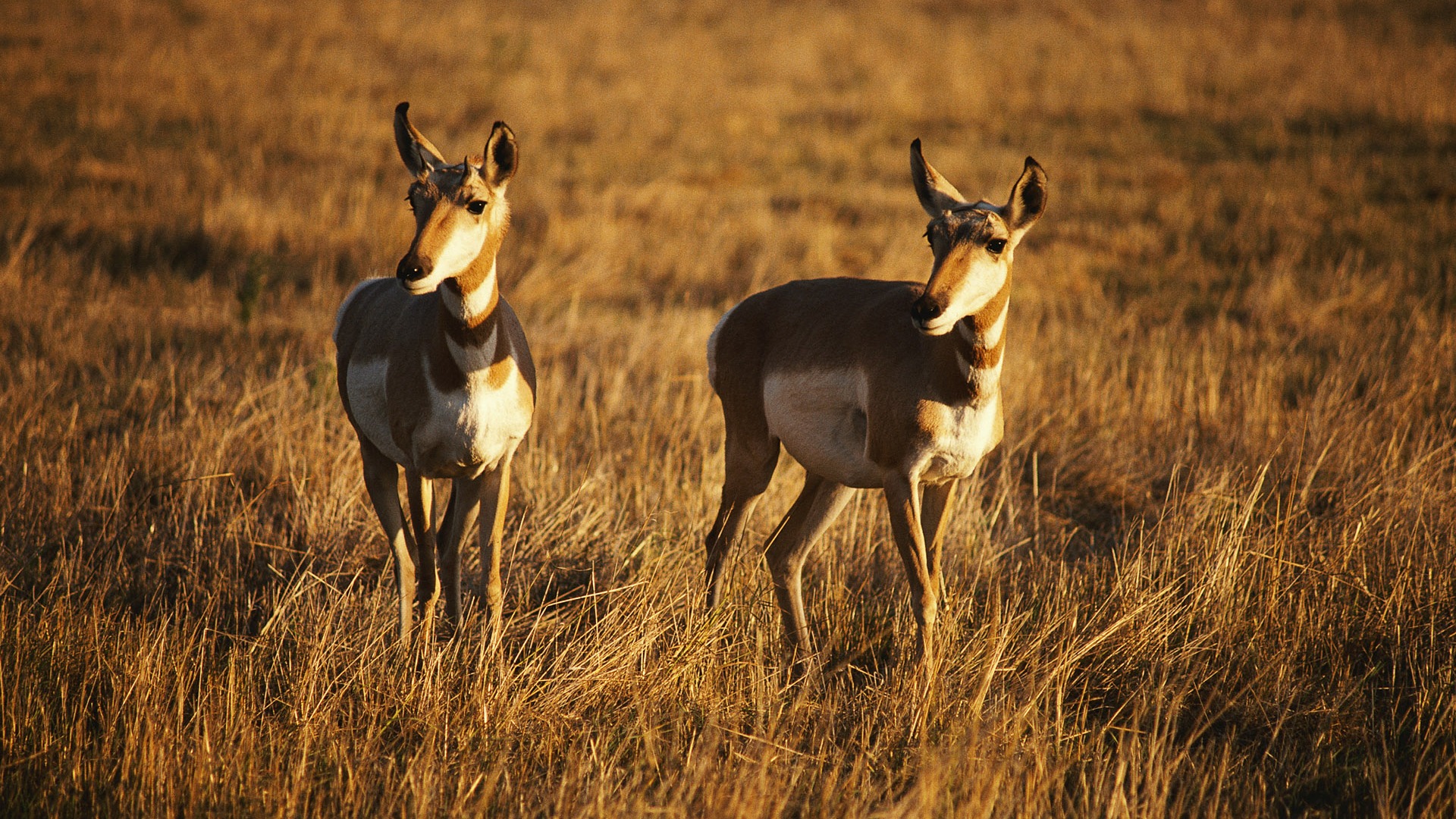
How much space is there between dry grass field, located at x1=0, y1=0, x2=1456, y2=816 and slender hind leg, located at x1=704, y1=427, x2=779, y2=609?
0.13 m

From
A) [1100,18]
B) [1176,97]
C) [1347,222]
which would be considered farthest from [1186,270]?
[1100,18]

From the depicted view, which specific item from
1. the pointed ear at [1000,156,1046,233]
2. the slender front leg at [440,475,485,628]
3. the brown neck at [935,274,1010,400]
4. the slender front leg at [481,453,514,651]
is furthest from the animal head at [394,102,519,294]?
the pointed ear at [1000,156,1046,233]

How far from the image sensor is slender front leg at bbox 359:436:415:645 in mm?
4715

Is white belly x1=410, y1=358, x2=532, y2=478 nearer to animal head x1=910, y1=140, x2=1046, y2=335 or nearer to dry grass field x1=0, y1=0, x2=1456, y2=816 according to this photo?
dry grass field x1=0, y1=0, x2=1456, y2=816

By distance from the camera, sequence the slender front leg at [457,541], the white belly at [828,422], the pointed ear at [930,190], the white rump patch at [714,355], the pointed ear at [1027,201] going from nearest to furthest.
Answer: the pointed ear at [1027,201]
the pointed ear at [930,190]
the white belly at [828,422]
the slender front leg at [457,541]
the white rump patch at [714,355]

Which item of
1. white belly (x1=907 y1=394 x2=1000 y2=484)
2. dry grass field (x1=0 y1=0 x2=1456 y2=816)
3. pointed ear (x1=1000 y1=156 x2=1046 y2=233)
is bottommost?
dry grass field (x1=0 y1=0 x2=1456 y2=816)

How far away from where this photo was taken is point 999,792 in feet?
11.6

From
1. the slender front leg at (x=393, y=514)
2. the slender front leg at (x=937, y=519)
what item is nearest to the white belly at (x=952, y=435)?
the slender front leg at (x=937, y=519)

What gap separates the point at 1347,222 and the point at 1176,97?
290 inches

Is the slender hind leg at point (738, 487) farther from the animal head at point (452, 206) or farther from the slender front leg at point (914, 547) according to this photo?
the animal head at point (452, 206)

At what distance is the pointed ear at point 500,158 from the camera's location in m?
4.07

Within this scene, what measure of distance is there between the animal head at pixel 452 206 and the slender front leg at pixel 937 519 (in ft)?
6.77

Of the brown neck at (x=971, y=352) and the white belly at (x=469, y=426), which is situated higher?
the brown neck at (x=971, y=352)

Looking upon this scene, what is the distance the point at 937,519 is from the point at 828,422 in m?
0.62
